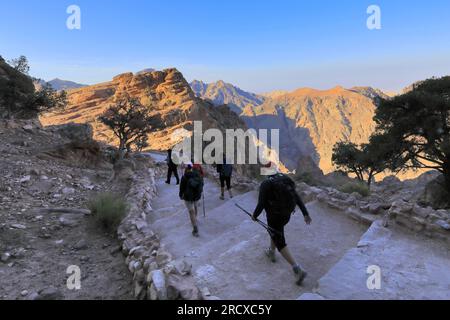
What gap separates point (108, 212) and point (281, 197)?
5329mm

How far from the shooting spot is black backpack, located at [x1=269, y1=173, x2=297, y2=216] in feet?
18.0

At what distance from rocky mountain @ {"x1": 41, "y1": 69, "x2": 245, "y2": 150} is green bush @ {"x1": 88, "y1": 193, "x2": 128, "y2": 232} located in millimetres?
39892

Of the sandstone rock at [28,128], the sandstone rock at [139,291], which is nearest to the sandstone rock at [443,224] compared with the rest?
the sandstone rock at [139,291]

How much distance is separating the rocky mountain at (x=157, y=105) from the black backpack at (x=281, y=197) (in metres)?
44.4

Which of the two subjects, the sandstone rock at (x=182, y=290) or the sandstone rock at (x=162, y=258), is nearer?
the sandstone rock at (x=182, y=290)

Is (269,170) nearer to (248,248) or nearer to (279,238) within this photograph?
(279,238)

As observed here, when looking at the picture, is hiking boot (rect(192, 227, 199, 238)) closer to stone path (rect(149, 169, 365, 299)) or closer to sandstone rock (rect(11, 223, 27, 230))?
stone path (rect(149, 169, 365, 299))

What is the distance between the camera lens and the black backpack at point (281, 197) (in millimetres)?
5500

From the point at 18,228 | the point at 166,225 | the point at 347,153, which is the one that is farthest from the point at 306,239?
the point at 347,153

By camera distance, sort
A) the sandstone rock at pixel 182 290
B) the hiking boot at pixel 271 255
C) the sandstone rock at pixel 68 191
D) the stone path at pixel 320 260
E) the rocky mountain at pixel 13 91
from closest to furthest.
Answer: the sandstone rock at pixel 182 290
the stone path at pixel 320 260
the hiking boot at pixel 271 255
the sandstone rock at pixel 68 191
the rocky mountain at pixel 13 91

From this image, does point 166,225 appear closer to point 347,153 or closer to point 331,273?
point 331,273

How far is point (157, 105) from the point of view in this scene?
67562mm

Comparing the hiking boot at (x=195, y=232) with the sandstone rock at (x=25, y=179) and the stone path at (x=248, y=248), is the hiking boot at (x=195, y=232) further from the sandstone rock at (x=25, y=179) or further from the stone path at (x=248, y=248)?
the sandstone rock at (x=25, y=179)
